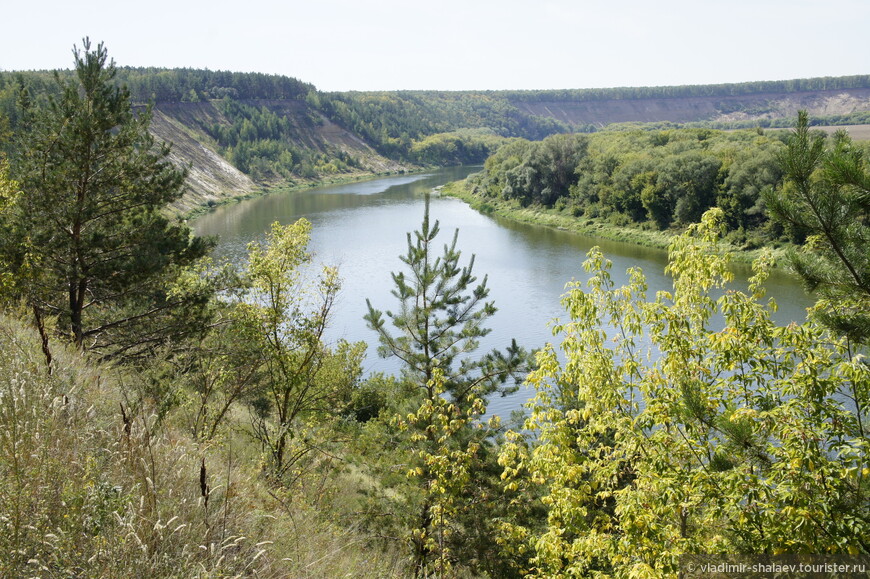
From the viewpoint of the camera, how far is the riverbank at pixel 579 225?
40.0 metres

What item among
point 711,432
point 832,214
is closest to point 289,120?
point 711,432

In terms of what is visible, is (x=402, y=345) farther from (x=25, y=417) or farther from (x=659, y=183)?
(x=659, y=183)

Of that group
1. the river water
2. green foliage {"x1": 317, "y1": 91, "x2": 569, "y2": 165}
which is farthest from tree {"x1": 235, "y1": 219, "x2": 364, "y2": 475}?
green foliage {"x1": 317, "y1": 91, "x2": 569, "y2": 165}

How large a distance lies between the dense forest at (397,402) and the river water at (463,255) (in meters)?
2.53

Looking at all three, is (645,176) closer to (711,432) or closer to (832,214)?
(711,432)

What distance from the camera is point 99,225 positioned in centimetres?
1023

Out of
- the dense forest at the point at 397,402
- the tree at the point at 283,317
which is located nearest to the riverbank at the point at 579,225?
the dense forest at the point at 397,402

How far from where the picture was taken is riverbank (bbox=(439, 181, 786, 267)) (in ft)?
131

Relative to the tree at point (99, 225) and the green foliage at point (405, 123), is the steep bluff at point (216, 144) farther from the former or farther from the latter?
the tree at point (99, 225)

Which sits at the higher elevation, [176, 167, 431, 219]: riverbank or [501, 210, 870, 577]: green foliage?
[176, 167, 431, 219]: riverbank

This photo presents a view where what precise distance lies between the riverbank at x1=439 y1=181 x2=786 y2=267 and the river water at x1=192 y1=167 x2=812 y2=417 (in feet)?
3.58

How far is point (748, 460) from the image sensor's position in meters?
4.13

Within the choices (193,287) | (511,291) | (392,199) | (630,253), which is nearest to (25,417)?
(193,287)

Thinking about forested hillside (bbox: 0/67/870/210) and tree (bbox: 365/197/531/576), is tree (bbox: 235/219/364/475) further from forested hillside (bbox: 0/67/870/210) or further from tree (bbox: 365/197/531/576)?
forested hillside (bbox: 0/67/870/210)
